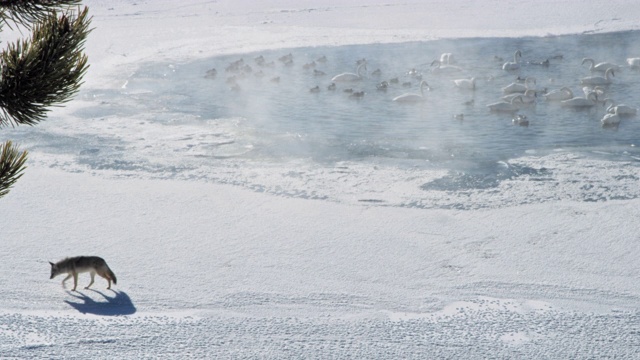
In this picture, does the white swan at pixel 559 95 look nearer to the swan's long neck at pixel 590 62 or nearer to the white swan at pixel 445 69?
the swan's long neck at pixel 590 62

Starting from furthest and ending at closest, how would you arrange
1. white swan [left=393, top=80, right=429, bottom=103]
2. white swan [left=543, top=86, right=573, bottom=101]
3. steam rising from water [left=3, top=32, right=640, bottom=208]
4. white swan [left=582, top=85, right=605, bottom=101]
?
1. white swan [left=393, top=80, right=429, bottom=103]
2. white swan [left=543, top=86, right=573, bottom=101]
3. white swan [left=582, top=85, right=605, bottom=101]
4. steam rising from water [left=3, top=32, right=640, bottom=208]

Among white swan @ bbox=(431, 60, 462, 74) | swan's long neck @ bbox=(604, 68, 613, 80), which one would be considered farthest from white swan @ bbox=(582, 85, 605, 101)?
white swan @ bbox=(431, 60, 462, 74)

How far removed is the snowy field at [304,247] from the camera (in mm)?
6086

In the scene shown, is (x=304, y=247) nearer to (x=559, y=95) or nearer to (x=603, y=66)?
(x=559, y=95)

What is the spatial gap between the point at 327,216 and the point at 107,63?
37.0ft

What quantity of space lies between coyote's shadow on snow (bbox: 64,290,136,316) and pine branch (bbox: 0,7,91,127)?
3.24 metres

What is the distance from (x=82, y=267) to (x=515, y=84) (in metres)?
9.69

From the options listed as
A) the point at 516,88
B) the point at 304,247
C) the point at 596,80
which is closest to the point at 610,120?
the point at 516,88

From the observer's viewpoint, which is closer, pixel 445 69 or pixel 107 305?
pixel 107 305

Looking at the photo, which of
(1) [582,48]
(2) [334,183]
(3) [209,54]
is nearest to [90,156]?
(2) [334,183]

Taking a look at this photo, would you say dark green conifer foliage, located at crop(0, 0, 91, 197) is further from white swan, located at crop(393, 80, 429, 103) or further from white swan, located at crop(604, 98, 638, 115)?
white swan, located at crop(393, 80, 429, 103)

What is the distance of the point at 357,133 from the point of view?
1223 cm

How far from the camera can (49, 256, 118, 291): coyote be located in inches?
266

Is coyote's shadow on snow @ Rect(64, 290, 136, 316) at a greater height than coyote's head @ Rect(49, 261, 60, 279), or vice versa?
coyote's head @ Rect(49, 261, 60, 279)
